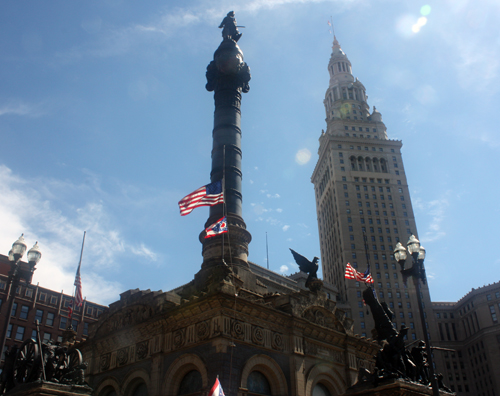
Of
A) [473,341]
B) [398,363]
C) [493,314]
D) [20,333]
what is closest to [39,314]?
[20,333]

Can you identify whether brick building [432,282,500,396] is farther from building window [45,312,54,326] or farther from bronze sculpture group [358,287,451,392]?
bronze sculpture group [358,287,451,392]

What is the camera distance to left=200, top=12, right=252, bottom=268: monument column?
3441 cm

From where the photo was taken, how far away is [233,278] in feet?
93.5

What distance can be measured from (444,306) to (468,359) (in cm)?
1348

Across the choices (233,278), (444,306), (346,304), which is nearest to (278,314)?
(233,278)

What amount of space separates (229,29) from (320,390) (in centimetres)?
3574

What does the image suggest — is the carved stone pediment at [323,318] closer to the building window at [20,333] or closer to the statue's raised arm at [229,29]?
the statue's raised arm at [229,29]

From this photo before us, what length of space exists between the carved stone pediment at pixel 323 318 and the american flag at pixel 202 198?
390 inches

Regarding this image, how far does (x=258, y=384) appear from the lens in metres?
26.5

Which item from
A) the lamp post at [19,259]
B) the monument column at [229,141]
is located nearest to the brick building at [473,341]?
the monument column at [229,141]

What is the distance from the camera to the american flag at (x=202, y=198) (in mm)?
30600

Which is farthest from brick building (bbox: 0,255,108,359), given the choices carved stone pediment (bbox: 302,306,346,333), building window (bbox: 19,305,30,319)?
carved stone pediment (bbox: 302,306,346,333)

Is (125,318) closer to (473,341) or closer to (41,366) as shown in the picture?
(41,366)

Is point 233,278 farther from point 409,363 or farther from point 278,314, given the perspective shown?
point 409,363
